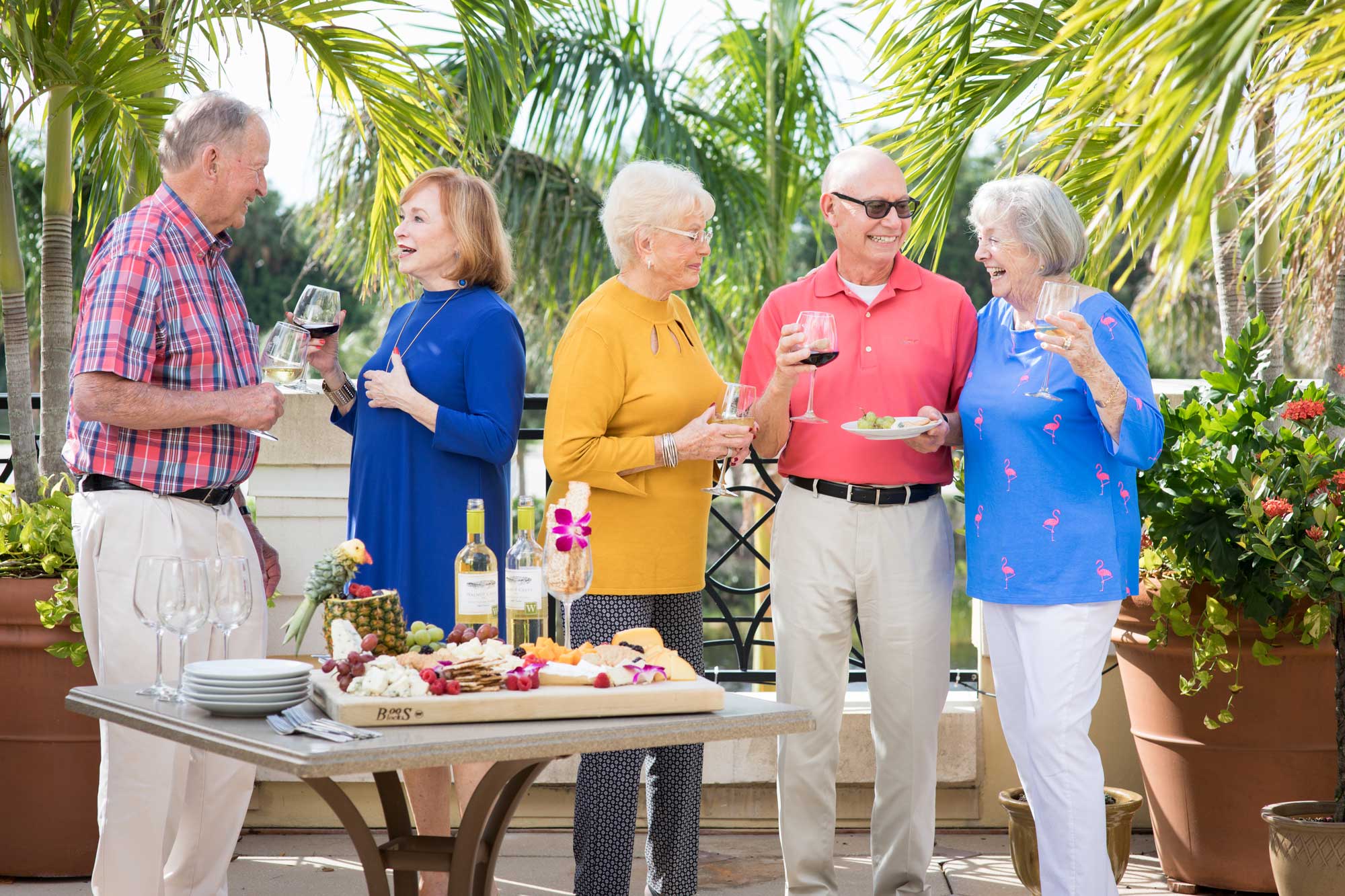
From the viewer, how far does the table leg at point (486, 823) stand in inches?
89.2

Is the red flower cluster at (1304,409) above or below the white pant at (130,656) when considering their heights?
above

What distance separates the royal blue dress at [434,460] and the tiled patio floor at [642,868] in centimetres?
111

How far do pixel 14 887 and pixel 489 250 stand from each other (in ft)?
7.21

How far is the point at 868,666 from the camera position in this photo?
10.5ft

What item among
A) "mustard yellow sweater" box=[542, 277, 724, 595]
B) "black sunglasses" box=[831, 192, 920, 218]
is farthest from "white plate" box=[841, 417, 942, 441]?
"black sunglasses" box=[831, 192, 920, 218]

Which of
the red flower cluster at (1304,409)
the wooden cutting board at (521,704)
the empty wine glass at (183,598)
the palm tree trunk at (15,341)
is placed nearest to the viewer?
the wooden cutting board at (521,704)

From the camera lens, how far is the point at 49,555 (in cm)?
364

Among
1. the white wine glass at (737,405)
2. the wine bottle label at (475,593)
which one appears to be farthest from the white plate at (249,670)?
the white wine glass at (737,405)

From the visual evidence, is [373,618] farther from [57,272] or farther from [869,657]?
[57,272]

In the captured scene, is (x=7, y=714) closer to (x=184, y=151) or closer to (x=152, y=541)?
(x=152, y=541)

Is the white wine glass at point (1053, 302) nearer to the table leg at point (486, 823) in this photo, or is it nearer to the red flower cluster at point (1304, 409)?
the red flower cluster at point (1304, 409)

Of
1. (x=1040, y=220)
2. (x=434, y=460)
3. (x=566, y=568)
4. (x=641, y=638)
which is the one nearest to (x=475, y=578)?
(x=566, y=568)

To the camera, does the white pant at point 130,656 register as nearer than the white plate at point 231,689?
No

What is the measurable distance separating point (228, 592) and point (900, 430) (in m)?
1.39
